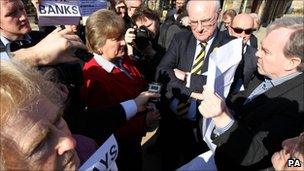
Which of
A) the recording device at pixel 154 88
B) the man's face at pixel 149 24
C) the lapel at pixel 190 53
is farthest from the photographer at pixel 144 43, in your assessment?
the recording device at pixel 154 88

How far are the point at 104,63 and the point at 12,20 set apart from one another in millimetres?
787

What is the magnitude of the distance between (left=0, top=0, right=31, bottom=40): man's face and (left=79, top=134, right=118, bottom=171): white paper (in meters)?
1.45

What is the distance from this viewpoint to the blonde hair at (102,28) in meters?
2.48

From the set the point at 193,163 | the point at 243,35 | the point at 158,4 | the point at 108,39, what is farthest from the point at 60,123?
the point at 158,4

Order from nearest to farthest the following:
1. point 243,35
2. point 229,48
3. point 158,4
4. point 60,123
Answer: point 60,123
point 229,48
point 243,35
point 158,4

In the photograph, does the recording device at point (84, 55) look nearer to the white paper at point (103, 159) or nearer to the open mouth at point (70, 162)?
the white paper at point (103, 159)

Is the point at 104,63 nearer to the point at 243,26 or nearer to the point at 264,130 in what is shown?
the point at 264,130

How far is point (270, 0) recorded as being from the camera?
19688mm

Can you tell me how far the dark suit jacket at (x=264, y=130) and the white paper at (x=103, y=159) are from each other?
2.12 ft

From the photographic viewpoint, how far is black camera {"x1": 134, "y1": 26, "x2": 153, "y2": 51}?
10.9ft

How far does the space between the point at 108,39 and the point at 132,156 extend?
1027 mm

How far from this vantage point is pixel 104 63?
2.46 m

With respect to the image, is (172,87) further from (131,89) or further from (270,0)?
(270,0)

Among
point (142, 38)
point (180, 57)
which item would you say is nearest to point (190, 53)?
point (180, 57)
